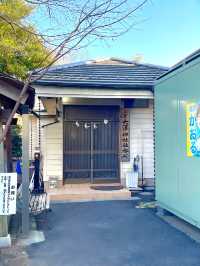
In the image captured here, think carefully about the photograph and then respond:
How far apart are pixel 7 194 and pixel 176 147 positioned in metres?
3.19

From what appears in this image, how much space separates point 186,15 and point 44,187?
6668 mm

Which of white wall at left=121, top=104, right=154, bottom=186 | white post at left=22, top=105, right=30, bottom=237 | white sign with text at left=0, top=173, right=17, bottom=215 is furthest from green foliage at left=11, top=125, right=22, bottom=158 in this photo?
white sign with text at left=0, top=173, right=17, bottom=215

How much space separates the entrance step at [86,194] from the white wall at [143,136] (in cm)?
137

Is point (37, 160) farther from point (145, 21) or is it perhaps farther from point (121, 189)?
point (145, 21)

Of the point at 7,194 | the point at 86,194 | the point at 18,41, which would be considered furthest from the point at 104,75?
the point at 7,194

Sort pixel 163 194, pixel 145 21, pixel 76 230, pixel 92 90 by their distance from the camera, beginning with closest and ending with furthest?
pixel 145 21 → pixel 76 230 → pixel 163 194 → pixel 92 90

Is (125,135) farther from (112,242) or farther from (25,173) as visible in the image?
(112,242)

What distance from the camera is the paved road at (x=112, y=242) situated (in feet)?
15.9

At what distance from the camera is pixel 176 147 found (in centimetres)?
663

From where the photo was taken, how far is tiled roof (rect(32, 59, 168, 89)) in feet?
29.7

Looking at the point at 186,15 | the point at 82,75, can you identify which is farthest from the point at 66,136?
the point at 186,15

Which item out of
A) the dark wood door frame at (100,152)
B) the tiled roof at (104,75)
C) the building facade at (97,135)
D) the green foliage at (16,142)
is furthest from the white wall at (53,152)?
the green foliage at (16,142)

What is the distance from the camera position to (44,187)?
10211 mm

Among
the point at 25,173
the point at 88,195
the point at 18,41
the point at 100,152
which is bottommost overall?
the point at 88,195
